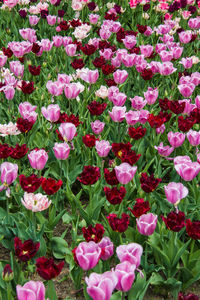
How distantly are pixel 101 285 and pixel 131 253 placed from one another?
0.92 feet

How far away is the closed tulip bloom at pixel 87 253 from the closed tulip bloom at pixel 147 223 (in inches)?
15.9

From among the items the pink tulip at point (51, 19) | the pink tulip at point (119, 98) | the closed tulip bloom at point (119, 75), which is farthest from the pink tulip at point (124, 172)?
the pink tulip at point (51, 19)

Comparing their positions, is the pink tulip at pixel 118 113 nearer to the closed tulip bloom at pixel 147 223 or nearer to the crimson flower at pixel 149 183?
the crimson flower at pixel 149 183

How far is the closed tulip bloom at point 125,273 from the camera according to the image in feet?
5.63

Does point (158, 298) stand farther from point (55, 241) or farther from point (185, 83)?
point (185, 83)

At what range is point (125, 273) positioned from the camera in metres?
1.71

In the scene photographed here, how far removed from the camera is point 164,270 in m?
2.41

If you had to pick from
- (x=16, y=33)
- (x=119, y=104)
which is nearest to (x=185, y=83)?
(x=119, y=104)

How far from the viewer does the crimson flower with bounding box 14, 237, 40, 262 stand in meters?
1.97

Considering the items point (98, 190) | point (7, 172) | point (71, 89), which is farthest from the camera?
point (71, 89)

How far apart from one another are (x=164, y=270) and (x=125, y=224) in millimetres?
500

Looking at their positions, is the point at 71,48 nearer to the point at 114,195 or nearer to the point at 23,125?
the point at 23,125

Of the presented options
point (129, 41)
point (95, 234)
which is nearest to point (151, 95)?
point (129, 41)

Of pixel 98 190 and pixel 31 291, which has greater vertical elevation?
pixel 31 291
